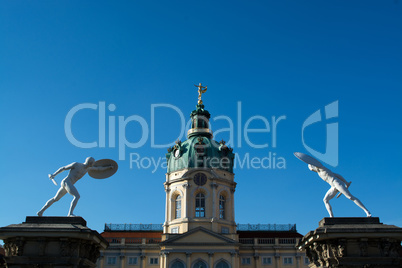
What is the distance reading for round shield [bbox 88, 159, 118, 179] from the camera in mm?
28266

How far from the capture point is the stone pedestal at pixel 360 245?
24.6 m

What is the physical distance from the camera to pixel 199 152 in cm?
7156

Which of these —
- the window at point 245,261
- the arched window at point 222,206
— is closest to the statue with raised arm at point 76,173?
the arched window at point 222,206

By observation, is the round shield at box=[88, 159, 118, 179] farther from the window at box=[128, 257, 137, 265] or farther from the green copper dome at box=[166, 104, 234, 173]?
the window at box=[128, 257, 137, 265]

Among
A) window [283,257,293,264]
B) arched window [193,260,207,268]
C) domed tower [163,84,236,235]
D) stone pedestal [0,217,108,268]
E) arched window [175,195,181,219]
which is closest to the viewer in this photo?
stone pedestal [0,217,108,268]

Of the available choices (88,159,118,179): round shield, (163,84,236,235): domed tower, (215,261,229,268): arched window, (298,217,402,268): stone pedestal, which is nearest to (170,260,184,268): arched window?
(163,84,236,235): domed tower

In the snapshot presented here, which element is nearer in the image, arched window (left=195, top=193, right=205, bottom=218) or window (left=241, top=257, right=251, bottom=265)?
window (left=241, top=257, right=251, bottom=265)

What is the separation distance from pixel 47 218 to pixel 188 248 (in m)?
42.4

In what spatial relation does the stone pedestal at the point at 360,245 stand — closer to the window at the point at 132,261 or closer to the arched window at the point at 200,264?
the arched window at the point at 200,264

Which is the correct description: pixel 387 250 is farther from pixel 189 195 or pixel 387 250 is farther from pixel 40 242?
pixel 189 195

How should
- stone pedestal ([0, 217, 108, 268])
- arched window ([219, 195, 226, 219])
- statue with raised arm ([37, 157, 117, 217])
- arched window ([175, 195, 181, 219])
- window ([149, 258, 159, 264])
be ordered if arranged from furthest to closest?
arched window ([219, 195, 226, 219]), arched window ([175, 195, 181, 219]), window ([149, 258, 159, 264]), statue with raised arm ([37, 157, 117, 217]), stone pedestal ([0, 217, 108, 268])

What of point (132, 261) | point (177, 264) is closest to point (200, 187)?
point (177, 264)

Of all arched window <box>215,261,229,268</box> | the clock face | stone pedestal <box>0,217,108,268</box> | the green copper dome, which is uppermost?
the green copper dome

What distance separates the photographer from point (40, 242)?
24.0 meters
